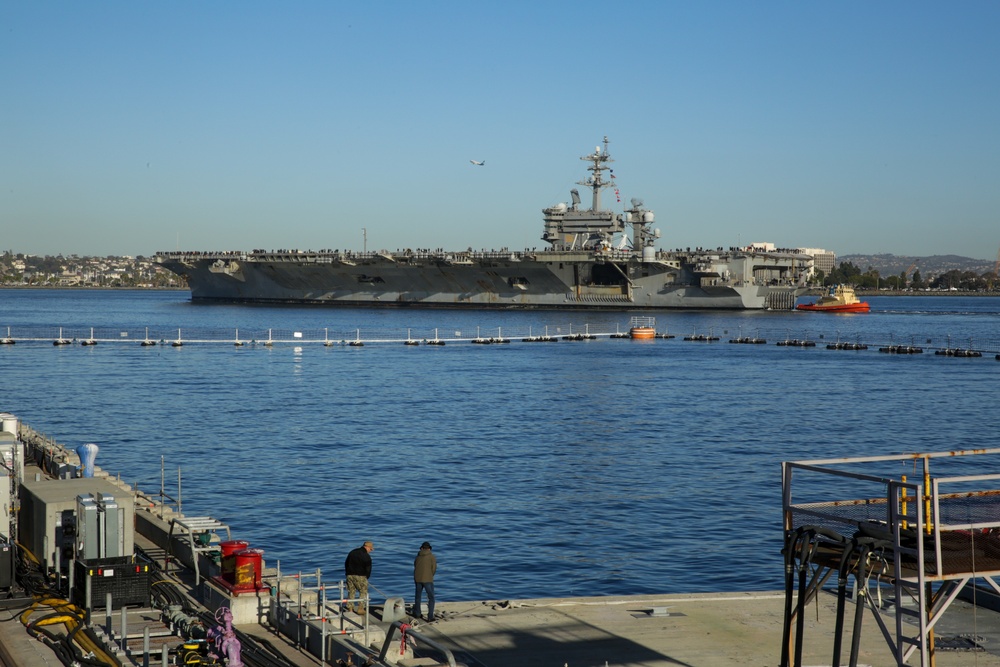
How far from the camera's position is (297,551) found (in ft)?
58.8

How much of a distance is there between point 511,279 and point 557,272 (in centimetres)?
536

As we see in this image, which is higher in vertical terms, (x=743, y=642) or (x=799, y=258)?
(x=799, y=258)

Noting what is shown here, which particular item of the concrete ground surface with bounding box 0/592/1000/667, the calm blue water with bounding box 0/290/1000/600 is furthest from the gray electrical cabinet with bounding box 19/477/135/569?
the calm blue water with bounding box 0/290/1000/600

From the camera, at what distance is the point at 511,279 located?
95.5 meters

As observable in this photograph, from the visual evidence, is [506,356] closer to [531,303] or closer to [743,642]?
[531,303]

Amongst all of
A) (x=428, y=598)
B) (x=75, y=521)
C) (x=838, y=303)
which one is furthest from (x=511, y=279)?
(x=75, y=521)

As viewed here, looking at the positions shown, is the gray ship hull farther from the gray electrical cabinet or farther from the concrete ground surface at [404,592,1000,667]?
the gray electrical cabinet

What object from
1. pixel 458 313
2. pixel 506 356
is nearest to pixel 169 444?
pixel 506 356

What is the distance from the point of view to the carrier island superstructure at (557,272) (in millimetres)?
89812

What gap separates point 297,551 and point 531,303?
80.9 m

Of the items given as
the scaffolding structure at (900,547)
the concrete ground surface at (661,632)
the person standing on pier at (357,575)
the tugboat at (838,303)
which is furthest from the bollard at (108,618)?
the tugboat at (838,303)

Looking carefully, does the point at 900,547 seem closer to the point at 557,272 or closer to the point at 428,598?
the point at 428,598

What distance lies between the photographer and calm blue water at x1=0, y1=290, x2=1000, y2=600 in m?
18.1

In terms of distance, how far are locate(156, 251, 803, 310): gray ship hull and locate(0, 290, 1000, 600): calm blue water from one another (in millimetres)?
22119
